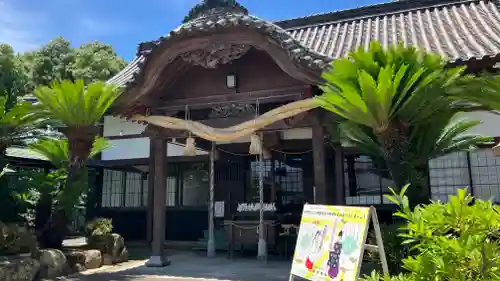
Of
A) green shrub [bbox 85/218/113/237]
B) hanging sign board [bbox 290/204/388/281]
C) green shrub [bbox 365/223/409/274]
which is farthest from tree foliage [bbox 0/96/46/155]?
green shrub [bbox 365/223/409/274]

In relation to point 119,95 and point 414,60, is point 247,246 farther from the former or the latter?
point 414,60

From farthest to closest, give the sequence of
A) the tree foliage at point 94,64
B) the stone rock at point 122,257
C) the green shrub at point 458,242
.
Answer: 1. the tree foliage at point 94,64
2. the stone rock at point 122,257
3. the green shrub at point 458,242

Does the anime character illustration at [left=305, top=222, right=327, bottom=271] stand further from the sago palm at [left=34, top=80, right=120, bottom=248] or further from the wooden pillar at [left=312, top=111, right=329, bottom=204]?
the sago palm at [left=34, top=80, right=120, bottom=248]

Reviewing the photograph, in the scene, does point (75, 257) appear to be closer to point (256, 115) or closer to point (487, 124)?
point (256, 115)

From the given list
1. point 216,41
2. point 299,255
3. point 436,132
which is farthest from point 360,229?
point 216,41

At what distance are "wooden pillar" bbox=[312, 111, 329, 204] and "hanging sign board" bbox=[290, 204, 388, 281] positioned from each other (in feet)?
8.34

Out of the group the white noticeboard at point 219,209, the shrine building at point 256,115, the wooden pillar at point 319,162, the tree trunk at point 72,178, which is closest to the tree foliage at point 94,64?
the shrine building at point 256,115

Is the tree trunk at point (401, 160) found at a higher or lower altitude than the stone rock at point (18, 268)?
higher

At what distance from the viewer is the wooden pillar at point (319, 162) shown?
24.9 ft

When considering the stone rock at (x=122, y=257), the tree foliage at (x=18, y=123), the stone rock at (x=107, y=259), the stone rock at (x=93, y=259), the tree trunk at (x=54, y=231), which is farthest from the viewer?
the stone rock at (x=122, y=257)

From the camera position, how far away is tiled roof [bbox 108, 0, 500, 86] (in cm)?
744

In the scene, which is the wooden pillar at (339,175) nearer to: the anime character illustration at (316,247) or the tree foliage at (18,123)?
the anime character illustration at (316,247)

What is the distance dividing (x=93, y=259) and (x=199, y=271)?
2557mm

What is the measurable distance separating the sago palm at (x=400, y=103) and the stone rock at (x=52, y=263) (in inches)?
248
